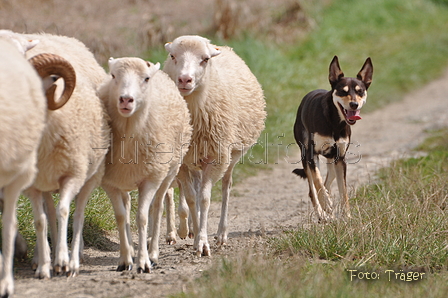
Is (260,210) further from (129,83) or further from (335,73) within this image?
(129,83)

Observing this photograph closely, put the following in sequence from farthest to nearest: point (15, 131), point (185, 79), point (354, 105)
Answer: point (354, 105), point (185, 79), point (15, 131)

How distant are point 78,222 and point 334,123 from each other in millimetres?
3090

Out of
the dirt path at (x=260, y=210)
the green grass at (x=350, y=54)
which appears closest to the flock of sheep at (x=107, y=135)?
the dirt path at (x=260, y=210)

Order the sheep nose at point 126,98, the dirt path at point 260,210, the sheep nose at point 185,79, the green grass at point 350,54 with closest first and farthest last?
the dirt path at point 260,210, the sheep nose at point 126,98, the sheep nose at point 185,79, the green grass at point 350,54

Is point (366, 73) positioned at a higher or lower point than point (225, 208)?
higher

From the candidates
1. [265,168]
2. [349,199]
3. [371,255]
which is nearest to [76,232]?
[371,255]

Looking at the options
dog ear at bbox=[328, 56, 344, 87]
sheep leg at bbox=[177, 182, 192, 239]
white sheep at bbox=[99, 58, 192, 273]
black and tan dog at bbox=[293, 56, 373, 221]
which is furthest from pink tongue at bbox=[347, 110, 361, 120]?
white sheep at bbox=[99, 58, 192, 273]

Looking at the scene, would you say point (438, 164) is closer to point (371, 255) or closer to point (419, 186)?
point (419, 186)

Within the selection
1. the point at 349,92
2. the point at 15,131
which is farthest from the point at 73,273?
the point at 349,92

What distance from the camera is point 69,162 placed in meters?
4.71

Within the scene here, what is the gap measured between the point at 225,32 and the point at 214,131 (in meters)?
8.16

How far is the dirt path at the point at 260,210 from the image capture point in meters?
4.49

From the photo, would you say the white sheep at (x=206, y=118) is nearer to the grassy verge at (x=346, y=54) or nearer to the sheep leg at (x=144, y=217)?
the sheep leg at (x=144, y=217)

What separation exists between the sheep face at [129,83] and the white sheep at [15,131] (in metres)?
0.64
